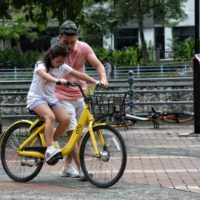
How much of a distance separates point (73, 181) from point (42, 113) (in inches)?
36.2

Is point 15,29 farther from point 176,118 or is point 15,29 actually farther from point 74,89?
point 74,89

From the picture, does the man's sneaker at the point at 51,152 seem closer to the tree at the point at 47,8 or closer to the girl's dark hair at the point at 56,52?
the girl's dark hair at the point at 56,52

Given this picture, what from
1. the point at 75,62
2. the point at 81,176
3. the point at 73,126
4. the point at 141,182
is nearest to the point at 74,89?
the point at 75,62

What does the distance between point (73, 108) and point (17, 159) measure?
924 mm

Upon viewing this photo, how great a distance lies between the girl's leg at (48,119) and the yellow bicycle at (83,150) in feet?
0.49

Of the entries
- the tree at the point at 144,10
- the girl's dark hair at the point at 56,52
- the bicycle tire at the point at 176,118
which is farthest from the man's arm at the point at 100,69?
the tree at the point at 144,10

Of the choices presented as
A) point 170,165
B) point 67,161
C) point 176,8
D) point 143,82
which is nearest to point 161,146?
point 170,165

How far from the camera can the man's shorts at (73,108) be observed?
25.0 feet

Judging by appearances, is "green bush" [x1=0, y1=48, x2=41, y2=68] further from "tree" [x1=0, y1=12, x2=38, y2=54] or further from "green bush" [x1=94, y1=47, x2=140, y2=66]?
"green bush" [x1=94, y1=47, x2=140, y2=66]

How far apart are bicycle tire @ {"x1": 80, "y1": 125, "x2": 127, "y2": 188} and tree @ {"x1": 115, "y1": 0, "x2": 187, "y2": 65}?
33936 mm

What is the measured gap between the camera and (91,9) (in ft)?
147

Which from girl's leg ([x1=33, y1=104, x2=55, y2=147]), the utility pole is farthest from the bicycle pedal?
the utility pole

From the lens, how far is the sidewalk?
6680 millimetres

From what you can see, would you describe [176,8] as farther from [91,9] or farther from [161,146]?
[161,146]
